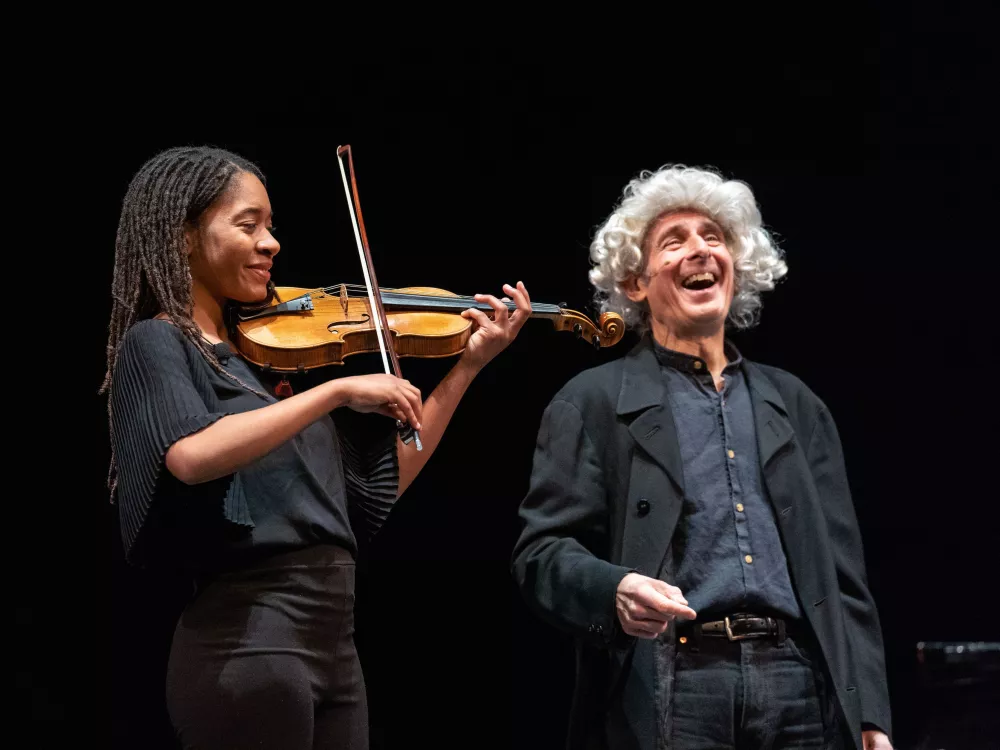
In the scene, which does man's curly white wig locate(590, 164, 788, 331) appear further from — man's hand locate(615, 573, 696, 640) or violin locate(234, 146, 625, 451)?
man's hand locate(615, 573, 696, 640)

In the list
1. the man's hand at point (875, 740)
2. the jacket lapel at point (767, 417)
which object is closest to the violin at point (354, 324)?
the jacket lapel at point (767, 417)

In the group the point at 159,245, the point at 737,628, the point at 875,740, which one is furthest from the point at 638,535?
the point at 159,245

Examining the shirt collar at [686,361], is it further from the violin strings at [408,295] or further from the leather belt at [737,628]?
the leather belt at [737,628]

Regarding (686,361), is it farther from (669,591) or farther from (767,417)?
(669,591)

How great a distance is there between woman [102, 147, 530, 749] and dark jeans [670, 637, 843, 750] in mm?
565

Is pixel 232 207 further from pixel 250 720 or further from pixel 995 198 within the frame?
pixel 995 198

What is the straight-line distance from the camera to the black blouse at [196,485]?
1741mm

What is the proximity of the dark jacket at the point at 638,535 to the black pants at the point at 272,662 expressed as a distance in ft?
1.38

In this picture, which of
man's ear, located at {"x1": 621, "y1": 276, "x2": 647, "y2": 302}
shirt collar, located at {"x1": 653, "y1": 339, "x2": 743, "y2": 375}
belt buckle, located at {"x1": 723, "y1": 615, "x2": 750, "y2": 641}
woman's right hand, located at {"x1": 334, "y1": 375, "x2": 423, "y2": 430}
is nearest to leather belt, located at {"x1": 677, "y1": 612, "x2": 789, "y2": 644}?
belt buckle, located at {"x1": 723, "y1": 615, "x2": 750, "y2": 641}

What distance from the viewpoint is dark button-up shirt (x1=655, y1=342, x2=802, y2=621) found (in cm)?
209

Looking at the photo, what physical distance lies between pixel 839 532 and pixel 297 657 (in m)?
1.10

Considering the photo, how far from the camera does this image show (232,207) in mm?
2023

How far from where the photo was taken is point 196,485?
5.78 ft

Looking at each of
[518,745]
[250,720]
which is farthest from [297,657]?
[518,745]
